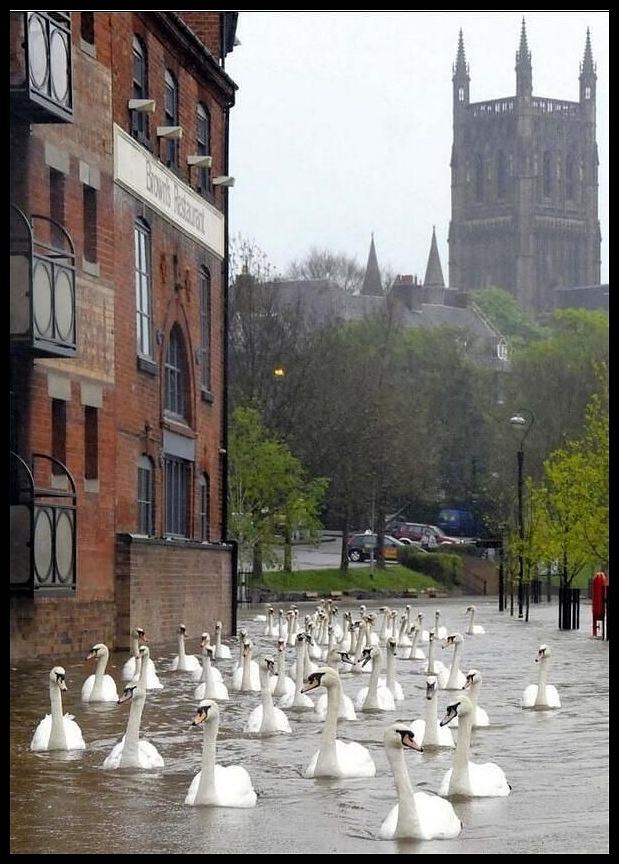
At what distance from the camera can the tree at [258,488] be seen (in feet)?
236

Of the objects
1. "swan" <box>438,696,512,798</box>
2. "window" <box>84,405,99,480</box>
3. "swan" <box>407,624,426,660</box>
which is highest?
"window" <box>84,405,99,480</box>

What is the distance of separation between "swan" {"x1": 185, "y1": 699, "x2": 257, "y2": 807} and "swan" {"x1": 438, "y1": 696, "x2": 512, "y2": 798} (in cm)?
151

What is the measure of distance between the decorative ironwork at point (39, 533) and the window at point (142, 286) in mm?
7258

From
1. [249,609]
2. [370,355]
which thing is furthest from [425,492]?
[249,609]

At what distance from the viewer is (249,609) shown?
66.2 meters

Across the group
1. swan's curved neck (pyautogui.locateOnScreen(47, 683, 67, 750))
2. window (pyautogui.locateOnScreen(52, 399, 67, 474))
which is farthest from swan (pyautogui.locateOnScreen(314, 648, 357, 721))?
window (pyautogui.locateOnScreen(52, 399, 67, 474))

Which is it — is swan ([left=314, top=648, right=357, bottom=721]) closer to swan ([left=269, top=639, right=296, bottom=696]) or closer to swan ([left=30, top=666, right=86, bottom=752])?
swan ([left=269, top=639, right=296, bottom=696])

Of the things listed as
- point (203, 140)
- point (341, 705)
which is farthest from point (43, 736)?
point (203, 140)

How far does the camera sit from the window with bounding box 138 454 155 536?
128ft

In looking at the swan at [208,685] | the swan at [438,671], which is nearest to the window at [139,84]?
the swan at [438,671]

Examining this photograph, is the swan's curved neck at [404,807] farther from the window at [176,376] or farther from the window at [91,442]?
the window at [176,376]
